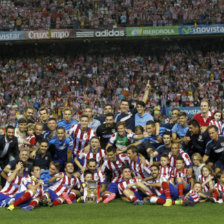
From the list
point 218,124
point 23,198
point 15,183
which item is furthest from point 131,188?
point 218,124

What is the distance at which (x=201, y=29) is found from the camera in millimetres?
24906

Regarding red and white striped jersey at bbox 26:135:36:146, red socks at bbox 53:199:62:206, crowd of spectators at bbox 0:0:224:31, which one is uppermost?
crowd of spectators at bbox 0:0:224:31

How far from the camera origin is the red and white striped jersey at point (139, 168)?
8859mm

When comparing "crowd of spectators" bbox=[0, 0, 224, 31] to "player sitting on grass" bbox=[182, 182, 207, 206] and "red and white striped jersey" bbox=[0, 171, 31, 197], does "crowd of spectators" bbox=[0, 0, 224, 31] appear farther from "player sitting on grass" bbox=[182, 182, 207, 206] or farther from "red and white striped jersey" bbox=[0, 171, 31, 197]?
"player sitting on grass" bbox=[182, 182, 207, 206]

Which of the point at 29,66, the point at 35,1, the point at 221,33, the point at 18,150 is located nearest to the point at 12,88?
the point at 29,66

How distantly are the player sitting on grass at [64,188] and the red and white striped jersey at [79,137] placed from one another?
65cm

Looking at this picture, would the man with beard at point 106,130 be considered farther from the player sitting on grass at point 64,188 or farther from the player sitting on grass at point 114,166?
the player sitting on grass at point 64,188

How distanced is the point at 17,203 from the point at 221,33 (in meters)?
19.5

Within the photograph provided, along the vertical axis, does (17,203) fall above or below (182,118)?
below

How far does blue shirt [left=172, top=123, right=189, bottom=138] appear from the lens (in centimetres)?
938

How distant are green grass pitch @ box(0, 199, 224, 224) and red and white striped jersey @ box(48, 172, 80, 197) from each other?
0.45 metres

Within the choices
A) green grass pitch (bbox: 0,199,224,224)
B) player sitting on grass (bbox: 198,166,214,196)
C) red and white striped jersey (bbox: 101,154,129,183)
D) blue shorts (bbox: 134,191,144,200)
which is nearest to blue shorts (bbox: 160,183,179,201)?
green grass pitch (bbox: 0,199,224,224)

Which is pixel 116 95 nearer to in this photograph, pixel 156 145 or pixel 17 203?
pixel 156 145

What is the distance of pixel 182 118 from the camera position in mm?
9266
